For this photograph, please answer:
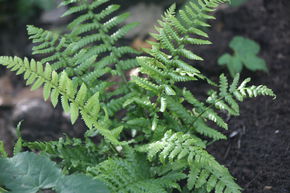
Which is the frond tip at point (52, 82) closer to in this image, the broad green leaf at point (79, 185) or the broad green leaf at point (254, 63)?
the broad green leaf at point (79, 185)

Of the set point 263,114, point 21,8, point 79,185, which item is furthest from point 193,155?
point 21,8

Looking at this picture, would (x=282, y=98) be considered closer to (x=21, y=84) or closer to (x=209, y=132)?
(x=209, y=132)

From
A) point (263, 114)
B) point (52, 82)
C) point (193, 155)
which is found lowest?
point (263, 114)

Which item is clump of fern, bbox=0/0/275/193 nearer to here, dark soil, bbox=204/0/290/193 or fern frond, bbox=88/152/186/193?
fern frond, bbox=88/152/186/193

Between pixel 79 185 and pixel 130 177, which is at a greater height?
pixel 79 185

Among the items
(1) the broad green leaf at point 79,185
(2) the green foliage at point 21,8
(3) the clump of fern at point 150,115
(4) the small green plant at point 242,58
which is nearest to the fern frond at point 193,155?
(3) the clump of fern at point 150,115

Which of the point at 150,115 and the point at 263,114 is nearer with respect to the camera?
the point at 150,115

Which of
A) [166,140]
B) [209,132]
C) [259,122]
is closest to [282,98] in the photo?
[259,122]

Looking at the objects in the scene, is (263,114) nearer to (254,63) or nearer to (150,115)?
(254,63)
